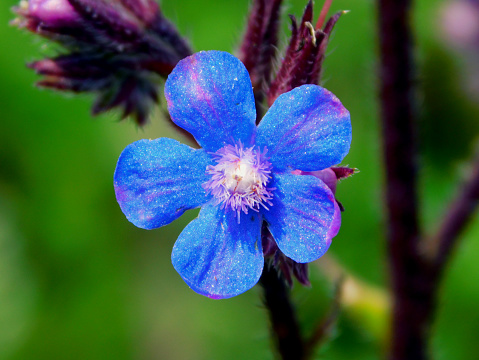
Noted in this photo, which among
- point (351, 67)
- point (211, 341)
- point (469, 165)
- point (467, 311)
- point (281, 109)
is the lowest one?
point (211, 341)

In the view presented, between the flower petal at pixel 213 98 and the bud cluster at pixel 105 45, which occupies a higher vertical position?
the flower petal at pixel 213 98

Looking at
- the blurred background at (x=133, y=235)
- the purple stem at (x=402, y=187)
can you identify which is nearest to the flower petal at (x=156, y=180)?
the purple stem at (x=402, y=187)

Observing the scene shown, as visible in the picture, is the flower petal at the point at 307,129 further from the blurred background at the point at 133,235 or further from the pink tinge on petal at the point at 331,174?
the blurred background at the point at 133,235

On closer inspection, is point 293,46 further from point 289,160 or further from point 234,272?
point 234,272

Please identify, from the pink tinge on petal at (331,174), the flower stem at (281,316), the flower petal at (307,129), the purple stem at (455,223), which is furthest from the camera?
the purple stem at (455,223)

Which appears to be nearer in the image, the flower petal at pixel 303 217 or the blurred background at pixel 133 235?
the flower petal at pixel 303 217

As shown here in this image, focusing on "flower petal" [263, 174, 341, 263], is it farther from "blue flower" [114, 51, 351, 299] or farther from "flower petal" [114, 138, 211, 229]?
"flower petal" [114, 138, 211, 229]

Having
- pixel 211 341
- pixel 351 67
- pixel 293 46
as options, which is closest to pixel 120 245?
pixel 211 341

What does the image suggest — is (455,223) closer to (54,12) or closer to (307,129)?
(307,129)
